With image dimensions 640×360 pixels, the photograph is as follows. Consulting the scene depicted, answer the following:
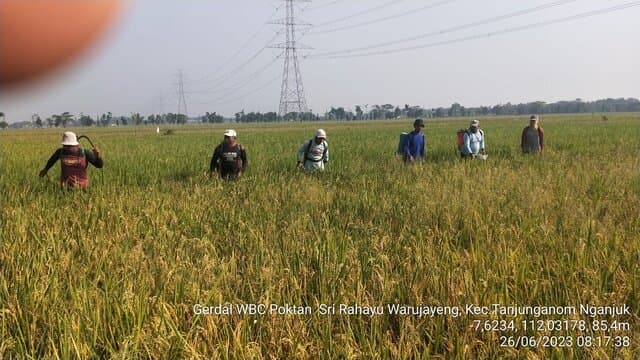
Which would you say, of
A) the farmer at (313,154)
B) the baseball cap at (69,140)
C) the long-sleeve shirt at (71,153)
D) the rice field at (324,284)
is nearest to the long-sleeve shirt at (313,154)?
the farmer at (313,154)

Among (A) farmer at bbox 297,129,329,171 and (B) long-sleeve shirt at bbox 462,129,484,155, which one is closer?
(A) farmer at bbox 297,129,329,171

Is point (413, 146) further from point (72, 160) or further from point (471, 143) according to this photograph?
point (72, 160)

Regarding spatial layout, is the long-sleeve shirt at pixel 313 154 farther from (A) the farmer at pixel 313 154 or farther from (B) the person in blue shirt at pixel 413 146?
(B) the person in blue shirt at pixel 413 146

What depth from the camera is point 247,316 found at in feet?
8.34

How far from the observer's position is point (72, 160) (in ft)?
22.0

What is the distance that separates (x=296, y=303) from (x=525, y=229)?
2.73 meters

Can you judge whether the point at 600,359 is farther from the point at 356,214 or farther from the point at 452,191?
the point at 452,191

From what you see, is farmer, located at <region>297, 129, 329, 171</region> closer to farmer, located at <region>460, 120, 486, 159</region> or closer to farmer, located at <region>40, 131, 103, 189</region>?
farmer, located at <region>40, 131, 103, 189</region>

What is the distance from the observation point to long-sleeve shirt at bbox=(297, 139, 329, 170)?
901 centimetres

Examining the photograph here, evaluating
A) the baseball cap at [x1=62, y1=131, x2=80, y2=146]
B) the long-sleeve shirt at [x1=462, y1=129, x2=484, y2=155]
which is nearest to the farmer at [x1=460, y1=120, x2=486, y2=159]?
the long-sleeve shirt at [x1=462, y1=129, x2=484, y2=155]

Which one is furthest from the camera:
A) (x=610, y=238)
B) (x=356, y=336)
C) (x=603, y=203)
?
(x=603, y=203)

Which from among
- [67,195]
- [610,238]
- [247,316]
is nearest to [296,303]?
[247,316]

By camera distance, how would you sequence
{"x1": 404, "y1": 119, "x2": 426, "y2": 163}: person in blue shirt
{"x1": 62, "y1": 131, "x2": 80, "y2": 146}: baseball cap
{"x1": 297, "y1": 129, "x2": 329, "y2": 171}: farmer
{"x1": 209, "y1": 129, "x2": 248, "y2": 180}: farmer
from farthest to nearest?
{"x1": 404, "y1": 119, "x2": 426, "y2": 163}: person in blue shirt, {"x1": 297, "y1": 129, "x2": 329, "y2": 171}: farmer, {"x1": 209, "y1": 129, "x2": 248, "y2": 180}: farmer, {"x1": 62, "y1": 131, "x2": 80, "y2": 146}: baseball cap

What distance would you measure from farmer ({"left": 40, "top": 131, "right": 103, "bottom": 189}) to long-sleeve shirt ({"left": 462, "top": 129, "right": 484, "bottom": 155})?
8675 millimetres
